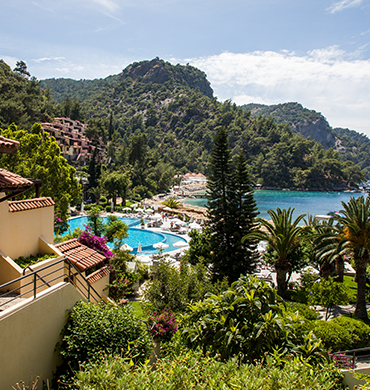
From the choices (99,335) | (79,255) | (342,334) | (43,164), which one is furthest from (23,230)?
(43,164)

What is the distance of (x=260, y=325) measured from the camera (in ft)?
12.4

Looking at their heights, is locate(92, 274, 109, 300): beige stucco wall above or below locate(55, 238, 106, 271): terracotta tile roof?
below

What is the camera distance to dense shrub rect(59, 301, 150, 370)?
154 inches

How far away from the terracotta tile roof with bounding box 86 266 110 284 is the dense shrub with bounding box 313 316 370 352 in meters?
6.05

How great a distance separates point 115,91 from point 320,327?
161 m

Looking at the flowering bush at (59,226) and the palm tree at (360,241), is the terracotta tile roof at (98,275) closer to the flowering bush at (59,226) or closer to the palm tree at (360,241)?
the flowering bush at (59,226)

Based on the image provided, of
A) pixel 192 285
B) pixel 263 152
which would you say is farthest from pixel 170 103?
pixel 192 285

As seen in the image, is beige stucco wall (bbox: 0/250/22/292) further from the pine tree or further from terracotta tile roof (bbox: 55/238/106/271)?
the pine tree

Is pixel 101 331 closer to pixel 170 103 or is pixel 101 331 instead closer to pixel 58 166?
pixel 58 166

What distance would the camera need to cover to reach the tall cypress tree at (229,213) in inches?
540

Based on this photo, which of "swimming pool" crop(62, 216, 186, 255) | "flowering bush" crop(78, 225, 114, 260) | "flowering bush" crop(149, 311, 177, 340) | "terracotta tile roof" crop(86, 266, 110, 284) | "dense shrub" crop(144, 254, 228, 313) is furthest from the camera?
"swimming pool" crop(62, 216, 186, 255)

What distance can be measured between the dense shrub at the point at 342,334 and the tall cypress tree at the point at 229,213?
5.63 metres

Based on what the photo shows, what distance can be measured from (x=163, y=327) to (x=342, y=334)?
515 centimetres

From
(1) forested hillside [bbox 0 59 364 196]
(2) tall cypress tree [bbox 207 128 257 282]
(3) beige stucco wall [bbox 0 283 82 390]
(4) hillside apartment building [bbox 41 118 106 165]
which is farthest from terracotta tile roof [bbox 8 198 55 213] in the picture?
(1) forested hillside [bbox 0 59 364 196]
